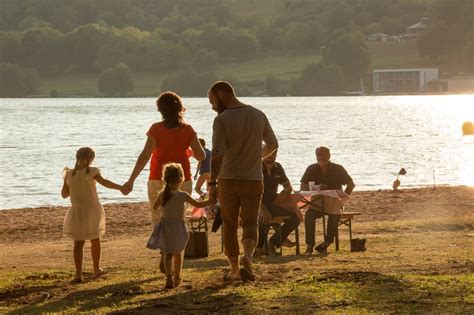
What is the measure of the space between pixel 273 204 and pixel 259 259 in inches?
36.2

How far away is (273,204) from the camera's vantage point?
1527cm

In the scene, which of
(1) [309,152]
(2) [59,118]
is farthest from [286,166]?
(2) [59,118]

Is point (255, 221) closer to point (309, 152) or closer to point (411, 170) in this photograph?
point (411, 170)

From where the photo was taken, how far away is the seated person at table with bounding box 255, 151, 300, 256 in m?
14.8

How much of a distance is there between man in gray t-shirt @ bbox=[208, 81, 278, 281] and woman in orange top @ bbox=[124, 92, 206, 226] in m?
0.71

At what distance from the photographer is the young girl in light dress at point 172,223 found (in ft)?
37.5

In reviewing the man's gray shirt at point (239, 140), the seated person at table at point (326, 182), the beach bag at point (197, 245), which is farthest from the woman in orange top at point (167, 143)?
the seated person at table at point (326, 182)

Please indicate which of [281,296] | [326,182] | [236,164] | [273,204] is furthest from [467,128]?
[281,296]

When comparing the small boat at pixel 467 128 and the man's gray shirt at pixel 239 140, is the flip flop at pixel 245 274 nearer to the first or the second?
the man's gray shirt at pixel 239 140

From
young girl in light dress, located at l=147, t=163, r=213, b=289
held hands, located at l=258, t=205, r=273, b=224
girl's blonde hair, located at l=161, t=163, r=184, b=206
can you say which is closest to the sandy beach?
young girl in light dress, located at l=147, t=163, r=213, b=289

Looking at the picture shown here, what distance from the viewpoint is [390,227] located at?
20.6 metres

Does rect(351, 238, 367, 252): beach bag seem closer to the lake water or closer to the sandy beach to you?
the sandy beach

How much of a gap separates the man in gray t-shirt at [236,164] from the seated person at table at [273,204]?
10.0ft

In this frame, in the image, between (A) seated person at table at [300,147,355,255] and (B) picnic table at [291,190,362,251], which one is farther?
(A) seated person at table at [300,147,355,255]
